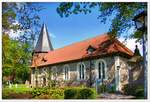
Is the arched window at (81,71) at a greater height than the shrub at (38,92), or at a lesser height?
greater

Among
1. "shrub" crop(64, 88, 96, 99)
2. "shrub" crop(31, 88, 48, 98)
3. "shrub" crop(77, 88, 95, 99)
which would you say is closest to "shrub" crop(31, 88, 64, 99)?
"shrub" crop(31, 88, 48, 98)

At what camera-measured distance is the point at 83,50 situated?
53.7 feet

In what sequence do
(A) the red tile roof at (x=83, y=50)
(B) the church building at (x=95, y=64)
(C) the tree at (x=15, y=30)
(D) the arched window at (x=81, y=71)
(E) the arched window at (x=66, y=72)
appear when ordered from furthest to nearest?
(E) the arched window at (x=66, y=72) → (D) the arched window at (x=81, y=71) → (A) the red tile roof at (x=83, y=50) → (B) the church building at (x=95, y=64) → (C) the tree at (x=15, y=30)

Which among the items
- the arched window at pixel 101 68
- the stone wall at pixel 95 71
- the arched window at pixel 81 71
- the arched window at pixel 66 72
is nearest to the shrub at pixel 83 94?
the stone wall at pixel 95 71

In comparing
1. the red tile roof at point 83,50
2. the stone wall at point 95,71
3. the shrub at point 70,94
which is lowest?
the shrub at point 70,94

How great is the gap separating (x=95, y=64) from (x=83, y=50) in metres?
1.22

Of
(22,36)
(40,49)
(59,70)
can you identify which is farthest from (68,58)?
(22,36)

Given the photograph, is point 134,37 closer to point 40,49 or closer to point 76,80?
point 76,80

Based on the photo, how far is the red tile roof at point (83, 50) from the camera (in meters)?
14.5

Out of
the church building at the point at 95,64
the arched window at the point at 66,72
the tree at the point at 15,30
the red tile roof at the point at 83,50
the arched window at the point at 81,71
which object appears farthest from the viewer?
the arched window at the point at 66,72

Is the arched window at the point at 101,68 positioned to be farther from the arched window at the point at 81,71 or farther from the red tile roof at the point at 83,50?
the arched window at the point at 81,71

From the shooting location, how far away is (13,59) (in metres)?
11.1

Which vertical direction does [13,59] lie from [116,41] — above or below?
below

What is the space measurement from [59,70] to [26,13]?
743 cm
